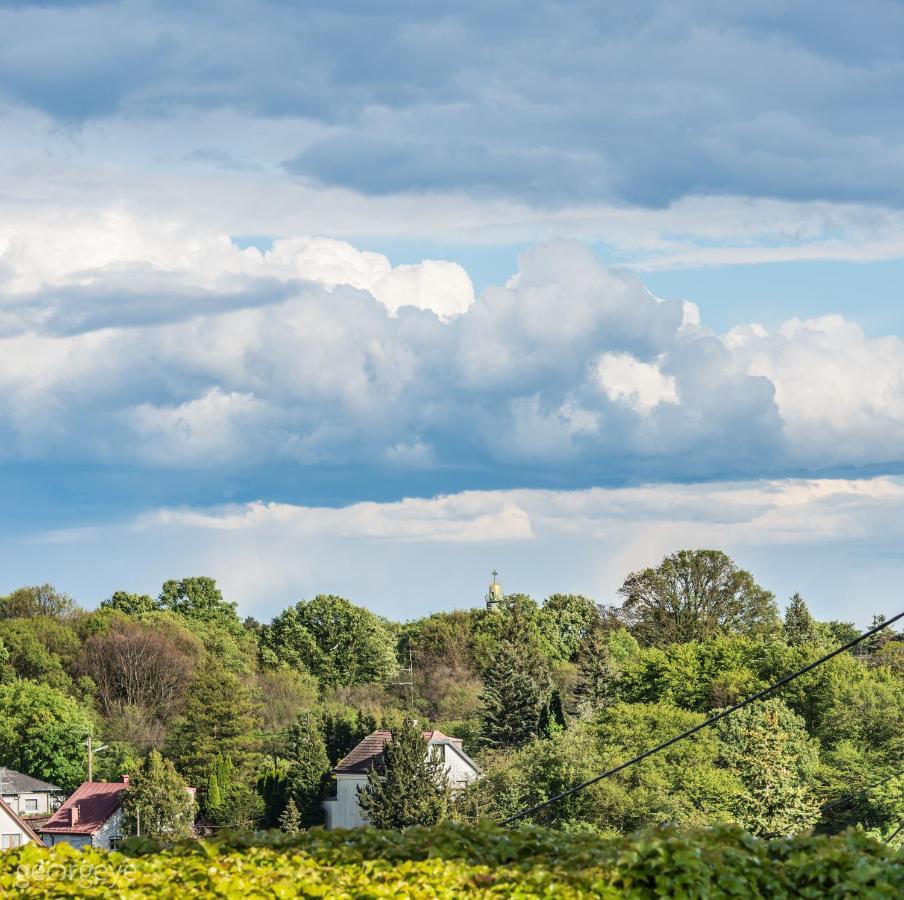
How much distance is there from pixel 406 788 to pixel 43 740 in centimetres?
2643

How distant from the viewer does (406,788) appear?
2144 inches

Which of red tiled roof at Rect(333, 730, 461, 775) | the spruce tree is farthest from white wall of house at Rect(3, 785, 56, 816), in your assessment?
the spruce tree

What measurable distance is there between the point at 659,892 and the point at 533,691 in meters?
65.3

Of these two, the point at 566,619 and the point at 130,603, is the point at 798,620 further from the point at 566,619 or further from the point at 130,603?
the point at 130,603

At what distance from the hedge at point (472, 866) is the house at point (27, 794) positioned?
59.2 metres

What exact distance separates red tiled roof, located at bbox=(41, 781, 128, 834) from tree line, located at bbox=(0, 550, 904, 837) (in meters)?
3.26

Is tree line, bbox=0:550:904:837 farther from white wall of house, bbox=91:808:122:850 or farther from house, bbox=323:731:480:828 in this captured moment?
white wall of house, bbox=91:808:122:850

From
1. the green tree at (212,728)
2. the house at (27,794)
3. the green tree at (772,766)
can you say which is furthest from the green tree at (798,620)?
the house at (27,794)

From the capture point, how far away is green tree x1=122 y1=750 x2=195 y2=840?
2189 inches

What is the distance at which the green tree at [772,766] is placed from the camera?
156 ft

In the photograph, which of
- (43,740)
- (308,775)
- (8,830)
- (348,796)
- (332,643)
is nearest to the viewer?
(8,830)

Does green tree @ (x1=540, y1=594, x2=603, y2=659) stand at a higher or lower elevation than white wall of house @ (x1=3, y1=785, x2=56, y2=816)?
higher

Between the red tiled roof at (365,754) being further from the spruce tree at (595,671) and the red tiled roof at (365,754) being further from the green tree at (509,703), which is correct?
the spruce tree at (595,671)

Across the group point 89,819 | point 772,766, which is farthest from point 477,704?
point 772,766
